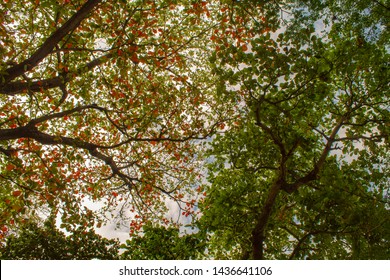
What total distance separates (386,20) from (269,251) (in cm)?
1093

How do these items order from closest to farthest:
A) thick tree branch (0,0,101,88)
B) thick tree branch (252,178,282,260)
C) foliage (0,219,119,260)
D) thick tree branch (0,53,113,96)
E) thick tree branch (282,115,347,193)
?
thick tree branch (0,0,101,88) → thick tree branch (0,53,113,96) → thick tree branch (282,115,347,193) → thick tree branch (252,178,282,260) → foliage (0,219,119,260)

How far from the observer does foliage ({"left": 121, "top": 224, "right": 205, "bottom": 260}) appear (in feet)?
55.6

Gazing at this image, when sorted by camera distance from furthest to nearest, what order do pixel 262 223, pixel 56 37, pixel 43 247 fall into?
pixel 43 247
pixel 262 223
pixel 56 37

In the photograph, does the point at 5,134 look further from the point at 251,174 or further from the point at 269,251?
the point at 269,251

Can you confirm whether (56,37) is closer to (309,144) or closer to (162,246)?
(309,144)

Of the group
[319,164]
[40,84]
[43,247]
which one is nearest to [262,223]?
[319,164]

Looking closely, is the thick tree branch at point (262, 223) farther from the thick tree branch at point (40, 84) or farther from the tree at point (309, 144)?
the thick tree branch at point (40, 84)

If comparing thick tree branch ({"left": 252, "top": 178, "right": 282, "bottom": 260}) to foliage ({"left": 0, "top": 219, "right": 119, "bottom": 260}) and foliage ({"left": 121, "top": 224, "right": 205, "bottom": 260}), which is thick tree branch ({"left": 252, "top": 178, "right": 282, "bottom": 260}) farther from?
foliage ({"left": 0, "top": 219, "right": 119, "bottom": 260})

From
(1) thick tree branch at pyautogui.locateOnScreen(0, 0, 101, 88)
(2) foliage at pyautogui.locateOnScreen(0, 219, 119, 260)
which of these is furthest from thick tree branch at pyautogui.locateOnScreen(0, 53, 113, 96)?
(2) foliage at pyautogui.locateOnScreen(0, 219, 119, 260)

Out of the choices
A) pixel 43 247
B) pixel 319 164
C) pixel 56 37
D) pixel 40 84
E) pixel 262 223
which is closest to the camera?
pixel 56 37

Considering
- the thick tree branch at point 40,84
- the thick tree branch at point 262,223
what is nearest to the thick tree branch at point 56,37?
the thick tree branch at point 40,84

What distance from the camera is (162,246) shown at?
17.5 metres

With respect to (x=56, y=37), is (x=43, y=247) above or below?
below

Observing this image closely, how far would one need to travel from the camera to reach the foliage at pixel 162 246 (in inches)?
667
